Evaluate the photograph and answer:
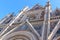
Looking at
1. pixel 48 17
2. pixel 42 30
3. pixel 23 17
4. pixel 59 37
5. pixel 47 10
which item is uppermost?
pixel 23 17

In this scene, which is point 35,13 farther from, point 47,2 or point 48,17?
point 48,17

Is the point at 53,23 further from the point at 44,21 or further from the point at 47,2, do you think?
the point at 47,2

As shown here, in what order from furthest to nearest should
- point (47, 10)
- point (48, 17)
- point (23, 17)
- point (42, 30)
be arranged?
point (23, 17), point (47, 10), point (48, 17), point (42, 30)

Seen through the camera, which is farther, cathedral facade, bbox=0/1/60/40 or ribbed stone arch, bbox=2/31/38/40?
ribbed stone arch, bbox=2/31/38/40

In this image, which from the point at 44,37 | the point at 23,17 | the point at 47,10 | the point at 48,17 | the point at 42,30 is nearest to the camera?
the point at 44,37

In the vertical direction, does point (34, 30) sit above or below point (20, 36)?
above

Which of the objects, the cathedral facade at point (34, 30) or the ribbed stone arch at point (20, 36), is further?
the ribbed stone arch at point (20, 36)

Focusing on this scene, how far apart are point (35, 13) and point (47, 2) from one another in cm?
431

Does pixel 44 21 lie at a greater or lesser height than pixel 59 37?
greater

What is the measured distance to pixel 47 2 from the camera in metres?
29.4

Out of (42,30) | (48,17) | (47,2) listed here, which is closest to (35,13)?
(47,2)

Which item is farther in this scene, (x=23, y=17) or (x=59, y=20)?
(x=23, y=17)

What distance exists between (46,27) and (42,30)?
506 millimetres

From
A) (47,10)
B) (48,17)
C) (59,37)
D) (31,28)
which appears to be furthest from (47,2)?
(59,37)
